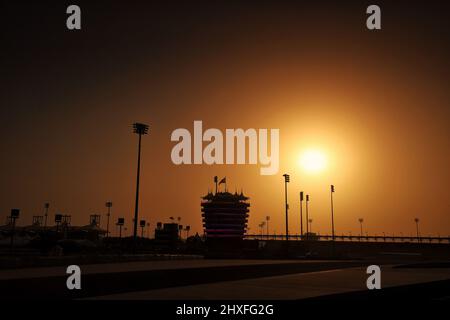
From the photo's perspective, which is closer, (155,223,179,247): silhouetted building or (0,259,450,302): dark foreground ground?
(0,259,450,302): dark foreground ground

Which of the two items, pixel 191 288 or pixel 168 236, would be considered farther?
pixel 168 236

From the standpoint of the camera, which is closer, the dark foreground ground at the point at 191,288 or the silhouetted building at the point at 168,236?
the dark foreground ground at the point at 191,288

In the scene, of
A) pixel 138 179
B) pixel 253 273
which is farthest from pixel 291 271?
pixel 138 179

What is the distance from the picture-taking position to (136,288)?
19.2 meters

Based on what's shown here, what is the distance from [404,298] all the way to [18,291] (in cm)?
1524
